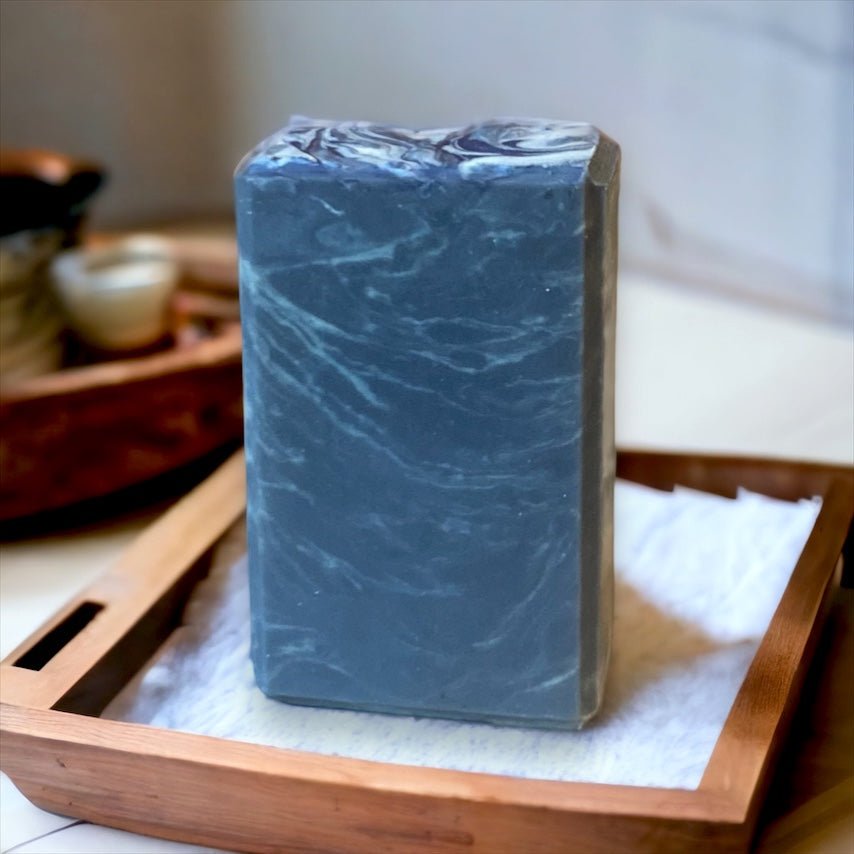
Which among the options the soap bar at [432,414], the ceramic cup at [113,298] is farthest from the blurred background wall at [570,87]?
the soap bar at [432,414]

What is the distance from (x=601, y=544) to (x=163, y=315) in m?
0.34

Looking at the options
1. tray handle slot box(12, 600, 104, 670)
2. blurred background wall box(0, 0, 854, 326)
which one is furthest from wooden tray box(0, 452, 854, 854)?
blurred background wall box(0, 0, 854, 326)

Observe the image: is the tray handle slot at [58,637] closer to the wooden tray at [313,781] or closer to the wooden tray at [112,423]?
the wooden tray at [313,781]

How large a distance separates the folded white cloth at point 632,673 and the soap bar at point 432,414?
0.01 m

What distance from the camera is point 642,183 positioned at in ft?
2.60

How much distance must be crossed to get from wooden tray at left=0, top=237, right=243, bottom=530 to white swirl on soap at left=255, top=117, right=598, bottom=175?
0.22m

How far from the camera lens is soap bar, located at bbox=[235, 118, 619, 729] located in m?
0.34

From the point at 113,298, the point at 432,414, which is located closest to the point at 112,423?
the point at 113,298

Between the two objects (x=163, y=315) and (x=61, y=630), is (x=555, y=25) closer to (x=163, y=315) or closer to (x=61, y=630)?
(x=163, y=315)

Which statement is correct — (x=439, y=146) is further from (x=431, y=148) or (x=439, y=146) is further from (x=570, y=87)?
(x=570, y=87)

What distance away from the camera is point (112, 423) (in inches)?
22.3

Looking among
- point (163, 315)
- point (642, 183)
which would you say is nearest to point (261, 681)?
point (163, 315)

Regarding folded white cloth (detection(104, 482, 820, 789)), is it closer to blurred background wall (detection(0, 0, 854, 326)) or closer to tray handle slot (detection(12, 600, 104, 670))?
tray handle slot (detection(12, 600, 104, 670))

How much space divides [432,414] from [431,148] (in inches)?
3.2
